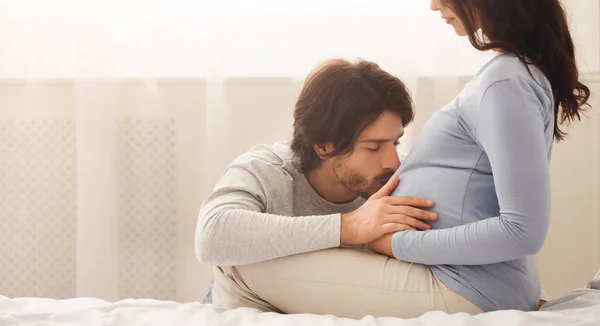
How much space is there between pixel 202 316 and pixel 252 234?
8.1 inches

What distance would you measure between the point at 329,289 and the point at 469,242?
0.24 metres

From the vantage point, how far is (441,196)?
4.03 feet

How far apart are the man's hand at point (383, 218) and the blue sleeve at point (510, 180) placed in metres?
0.07

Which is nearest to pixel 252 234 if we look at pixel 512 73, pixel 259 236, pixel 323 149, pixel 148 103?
pixel 259 236

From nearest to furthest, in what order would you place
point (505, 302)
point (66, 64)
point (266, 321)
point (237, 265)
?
point (266, 321) → point (505, 302) → point (237, 265) → point (66, 64)

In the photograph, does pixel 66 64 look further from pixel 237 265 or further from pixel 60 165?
pixel 237 265

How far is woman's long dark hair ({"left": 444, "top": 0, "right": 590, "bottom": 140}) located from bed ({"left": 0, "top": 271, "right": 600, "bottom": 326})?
0.39 meters

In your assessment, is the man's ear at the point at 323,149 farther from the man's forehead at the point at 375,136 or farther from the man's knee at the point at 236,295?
the man's knee at the point at 236,295

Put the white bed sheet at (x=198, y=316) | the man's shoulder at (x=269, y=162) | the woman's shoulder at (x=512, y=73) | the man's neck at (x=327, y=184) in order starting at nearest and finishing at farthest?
1. the white bed sheet at (x=198, y=316)
2. the woman's shoulder at (x=512, y=73)
3. the man's shoulder at (x=269, y=162)
4. the man's neck at (x=327, y=184)

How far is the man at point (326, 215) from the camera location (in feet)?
3.96

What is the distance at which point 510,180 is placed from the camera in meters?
1.11

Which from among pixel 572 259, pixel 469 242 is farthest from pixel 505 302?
pixel 572 259

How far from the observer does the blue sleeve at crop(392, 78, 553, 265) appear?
3.62 feet

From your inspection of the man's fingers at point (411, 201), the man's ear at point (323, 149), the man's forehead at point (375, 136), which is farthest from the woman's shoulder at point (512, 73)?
the man's ear at point (323, 149)
